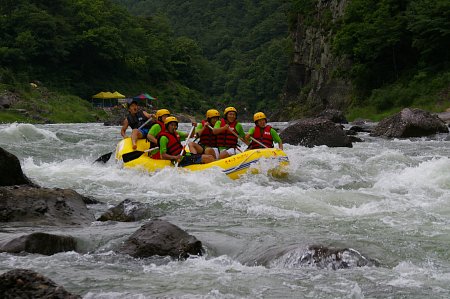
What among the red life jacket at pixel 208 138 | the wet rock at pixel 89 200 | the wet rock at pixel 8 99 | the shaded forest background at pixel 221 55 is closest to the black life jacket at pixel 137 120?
the red life jacket at pixel 208 138

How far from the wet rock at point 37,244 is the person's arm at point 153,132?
6.67 metres

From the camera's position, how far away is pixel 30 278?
4.27 m

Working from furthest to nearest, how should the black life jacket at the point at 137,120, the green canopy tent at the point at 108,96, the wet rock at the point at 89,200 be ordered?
the green canopy tent at the point at 108,96, the black life jacket at the point at 137,120, the wet rock at the point at 89,200

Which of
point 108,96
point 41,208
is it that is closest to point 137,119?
point 41,208

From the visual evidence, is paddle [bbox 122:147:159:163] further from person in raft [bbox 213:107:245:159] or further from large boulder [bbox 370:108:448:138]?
large boulder [bbox 370:108:448:138]

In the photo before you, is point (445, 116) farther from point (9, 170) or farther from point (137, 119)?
point (9, 170)

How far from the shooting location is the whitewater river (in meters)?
5.41

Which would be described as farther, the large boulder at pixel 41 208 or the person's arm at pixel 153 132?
the person's arm at pixel 153 132

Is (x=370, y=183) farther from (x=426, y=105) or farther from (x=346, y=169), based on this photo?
(x=426, y=105)

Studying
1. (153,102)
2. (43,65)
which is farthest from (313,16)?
(43,65)

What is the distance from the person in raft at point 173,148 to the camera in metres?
12.8

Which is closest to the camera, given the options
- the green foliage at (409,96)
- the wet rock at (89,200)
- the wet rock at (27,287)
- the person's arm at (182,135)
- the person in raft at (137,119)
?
the wet rock at (27,287)

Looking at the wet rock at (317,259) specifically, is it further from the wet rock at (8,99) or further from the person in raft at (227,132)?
the wet rock at (8,99)

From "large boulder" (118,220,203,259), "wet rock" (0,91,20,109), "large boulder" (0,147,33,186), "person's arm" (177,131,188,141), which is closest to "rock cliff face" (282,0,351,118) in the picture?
"wet rock" (0,91,20,109)
